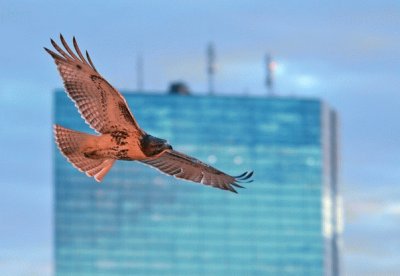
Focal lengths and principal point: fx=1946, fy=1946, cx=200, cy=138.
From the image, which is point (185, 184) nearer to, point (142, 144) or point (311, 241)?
point (311, 241)

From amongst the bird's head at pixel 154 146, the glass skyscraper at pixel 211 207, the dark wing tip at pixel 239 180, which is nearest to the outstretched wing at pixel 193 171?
the dark wing tip at pixel 239 180

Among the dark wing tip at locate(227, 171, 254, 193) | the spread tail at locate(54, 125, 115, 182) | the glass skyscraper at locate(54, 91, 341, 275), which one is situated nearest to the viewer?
the spread tail at locate(54, 125, 115, 182)

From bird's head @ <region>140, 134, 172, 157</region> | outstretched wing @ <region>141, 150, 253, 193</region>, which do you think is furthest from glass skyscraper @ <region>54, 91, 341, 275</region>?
bird's head @ <region>140, 134, 172, 157</region>

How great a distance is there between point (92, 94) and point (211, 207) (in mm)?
139845

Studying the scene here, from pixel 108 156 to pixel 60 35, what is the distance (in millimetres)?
2042

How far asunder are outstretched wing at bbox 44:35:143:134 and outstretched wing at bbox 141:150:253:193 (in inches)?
106

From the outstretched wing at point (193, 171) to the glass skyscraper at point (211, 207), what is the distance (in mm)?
132150

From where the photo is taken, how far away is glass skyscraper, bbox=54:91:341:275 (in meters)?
164

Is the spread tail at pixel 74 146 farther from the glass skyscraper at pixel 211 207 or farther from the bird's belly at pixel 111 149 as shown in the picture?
the glass skyscraper at pixel 211 207

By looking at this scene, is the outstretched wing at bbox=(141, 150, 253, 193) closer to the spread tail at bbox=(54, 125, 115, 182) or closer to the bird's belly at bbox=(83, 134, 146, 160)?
the spread tail at bbox=(54, 125, 115, 182)

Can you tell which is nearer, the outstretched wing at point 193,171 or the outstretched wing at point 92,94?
the outstretched wing at point 92,94

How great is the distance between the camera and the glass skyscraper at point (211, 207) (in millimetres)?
163625

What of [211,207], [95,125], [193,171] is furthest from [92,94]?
[211,207]

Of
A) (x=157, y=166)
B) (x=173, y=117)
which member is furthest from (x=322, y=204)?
(x=157, y=166)
